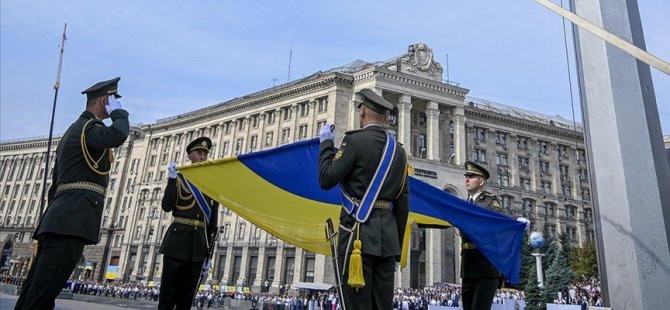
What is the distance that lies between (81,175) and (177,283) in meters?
2.36

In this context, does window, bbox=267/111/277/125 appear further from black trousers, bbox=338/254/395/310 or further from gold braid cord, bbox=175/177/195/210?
black trousers, bbox=338/254/395/310

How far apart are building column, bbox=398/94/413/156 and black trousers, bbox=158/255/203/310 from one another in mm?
45829

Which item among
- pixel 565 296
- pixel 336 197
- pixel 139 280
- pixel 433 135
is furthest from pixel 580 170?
pixel 336 197

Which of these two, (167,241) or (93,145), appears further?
(167,241)

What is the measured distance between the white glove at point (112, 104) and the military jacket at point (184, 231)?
1.61m

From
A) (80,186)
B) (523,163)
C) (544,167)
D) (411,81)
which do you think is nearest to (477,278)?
(80,186)

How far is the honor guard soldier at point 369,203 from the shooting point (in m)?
4.00

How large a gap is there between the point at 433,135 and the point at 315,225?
1852 inches

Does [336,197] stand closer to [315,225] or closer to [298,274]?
[315,225]

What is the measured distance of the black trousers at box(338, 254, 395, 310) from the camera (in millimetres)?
3949

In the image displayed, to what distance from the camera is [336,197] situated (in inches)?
307

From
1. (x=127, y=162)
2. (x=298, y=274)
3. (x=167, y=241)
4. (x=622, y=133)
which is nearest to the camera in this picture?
(x=622, y=133)

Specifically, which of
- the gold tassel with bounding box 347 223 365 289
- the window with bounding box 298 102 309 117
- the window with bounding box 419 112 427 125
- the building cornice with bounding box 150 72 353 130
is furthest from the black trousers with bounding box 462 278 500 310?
the window with bounding box 419 112 427 125

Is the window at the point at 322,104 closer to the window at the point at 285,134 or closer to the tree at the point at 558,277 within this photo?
the window at the point at 285,134
